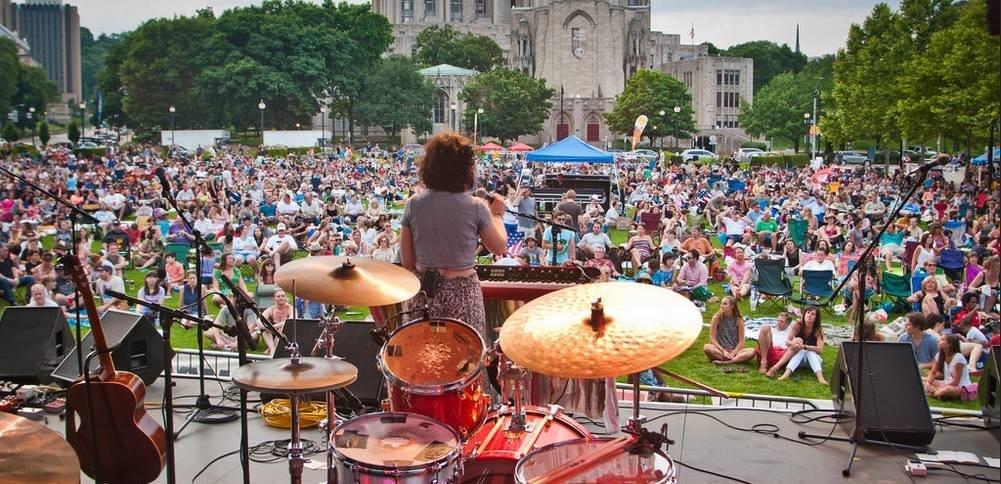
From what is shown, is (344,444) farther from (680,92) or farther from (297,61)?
(680,92)

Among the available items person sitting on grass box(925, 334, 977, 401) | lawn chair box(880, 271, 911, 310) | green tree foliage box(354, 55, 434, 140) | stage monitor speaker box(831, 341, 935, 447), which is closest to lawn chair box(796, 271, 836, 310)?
lawn chair box(880, 271, 911, 310)

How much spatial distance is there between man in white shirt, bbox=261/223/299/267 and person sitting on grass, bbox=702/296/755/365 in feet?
22.3

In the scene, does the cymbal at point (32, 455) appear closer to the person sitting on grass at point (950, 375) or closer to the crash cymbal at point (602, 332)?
the crash cymbal at point (602, 332)

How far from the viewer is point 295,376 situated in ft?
15.7

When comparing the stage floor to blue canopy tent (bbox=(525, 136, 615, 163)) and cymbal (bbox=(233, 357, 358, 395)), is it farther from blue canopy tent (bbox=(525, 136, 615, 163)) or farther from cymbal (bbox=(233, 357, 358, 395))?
blue canopy tent (bbox=(525, 136, 615, 163))

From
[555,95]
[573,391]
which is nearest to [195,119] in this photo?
[555,95]

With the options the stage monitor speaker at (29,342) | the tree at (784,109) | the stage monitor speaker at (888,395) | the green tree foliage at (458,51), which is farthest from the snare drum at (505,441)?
the green tree foliage at (458,51)

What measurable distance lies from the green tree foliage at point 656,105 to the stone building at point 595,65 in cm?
1117

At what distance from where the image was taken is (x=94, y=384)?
5742 millimetres

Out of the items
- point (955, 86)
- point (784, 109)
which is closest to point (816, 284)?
point (955, 86)

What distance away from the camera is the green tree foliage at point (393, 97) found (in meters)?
72.1

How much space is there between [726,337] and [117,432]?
748 cm

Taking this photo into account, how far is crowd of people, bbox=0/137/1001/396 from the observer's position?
11.3 m

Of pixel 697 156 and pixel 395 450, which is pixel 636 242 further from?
pixel 697 156
